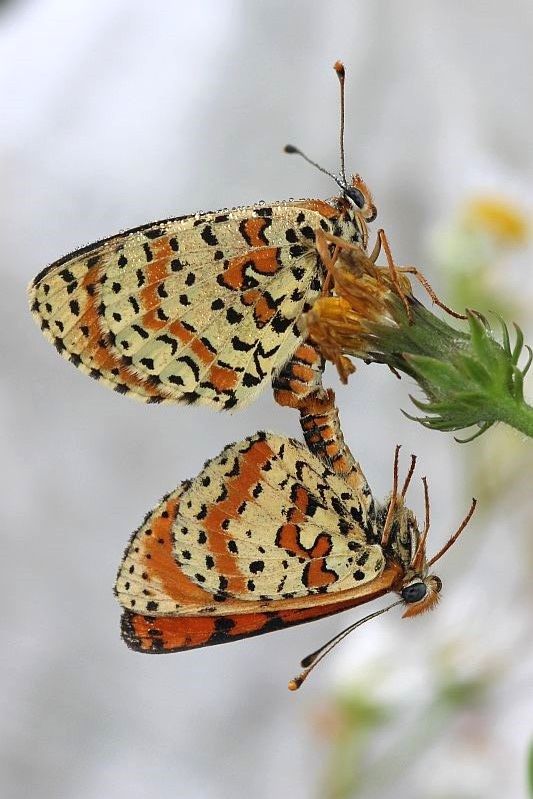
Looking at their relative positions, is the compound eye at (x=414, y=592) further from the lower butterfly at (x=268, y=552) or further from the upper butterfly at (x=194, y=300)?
the upper butterfly at (x=194, y=300)

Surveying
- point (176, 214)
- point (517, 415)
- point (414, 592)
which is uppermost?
point (176, 214)

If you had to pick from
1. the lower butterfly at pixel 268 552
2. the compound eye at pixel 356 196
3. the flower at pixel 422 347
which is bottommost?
the lower butterfly at pixel 268 552

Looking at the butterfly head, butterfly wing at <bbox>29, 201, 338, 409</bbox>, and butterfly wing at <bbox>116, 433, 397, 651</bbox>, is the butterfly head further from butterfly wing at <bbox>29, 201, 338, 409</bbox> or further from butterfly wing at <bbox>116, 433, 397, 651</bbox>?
butterfly wing at <bbox>29, 201, 338, 409</bbox>

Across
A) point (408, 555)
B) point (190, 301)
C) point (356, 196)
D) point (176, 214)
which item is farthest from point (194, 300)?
point (176, 214)

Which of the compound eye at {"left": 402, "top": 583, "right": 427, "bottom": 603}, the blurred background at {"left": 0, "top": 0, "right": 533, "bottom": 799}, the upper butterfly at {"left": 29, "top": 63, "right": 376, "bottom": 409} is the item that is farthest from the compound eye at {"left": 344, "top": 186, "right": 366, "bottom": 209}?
the blurred background at {"left": 0, "top": 0, "right": 533, "bottom": 799}

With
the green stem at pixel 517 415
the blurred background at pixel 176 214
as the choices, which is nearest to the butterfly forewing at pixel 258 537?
the green stem at pixel 517 415

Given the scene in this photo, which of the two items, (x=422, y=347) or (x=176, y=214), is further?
Result: (x=176, y=214)

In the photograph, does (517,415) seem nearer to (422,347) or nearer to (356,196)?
(422,347)

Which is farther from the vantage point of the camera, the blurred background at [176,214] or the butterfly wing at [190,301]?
the blurred background at [176,214]
